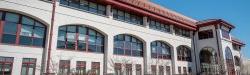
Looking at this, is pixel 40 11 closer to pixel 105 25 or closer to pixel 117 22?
pixel 105 25

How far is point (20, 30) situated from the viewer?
20.4 metres

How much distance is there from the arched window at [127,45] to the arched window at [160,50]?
2539 mm

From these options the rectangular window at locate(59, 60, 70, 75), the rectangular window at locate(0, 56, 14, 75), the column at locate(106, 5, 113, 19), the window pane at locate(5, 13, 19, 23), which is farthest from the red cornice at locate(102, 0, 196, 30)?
the rectangular window at locate(0, 56, 14, 75)

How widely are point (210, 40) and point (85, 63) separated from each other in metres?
25.0

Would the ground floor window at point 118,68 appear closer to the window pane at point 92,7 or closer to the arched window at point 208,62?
the window pane at point 92,7

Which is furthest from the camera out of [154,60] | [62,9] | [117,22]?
[154,60]

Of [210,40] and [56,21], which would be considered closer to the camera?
[56,21]

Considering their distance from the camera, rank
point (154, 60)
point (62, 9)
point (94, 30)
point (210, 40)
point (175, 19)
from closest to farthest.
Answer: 1. point (62, 9)
2. point (94, 30)
3. point (154, 60)
4. point (175, 19)
5. point (210, 40)

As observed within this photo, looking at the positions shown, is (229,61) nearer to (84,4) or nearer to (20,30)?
(84,4)

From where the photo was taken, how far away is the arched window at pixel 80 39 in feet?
76.4

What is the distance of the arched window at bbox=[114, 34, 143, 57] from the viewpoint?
28.5 metres

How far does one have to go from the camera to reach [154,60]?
106ft

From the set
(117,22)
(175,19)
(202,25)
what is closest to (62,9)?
(117,22)

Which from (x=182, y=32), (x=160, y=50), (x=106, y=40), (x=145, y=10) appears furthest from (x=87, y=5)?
(x=182, y=32)
